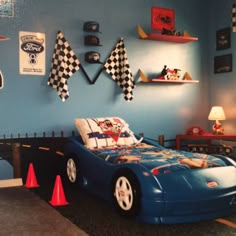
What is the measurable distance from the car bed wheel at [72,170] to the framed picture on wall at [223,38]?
9.36 ft

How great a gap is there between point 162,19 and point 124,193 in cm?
306

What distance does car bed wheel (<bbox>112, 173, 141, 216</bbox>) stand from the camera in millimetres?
2707

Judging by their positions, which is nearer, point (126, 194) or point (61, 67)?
point (126, 194)

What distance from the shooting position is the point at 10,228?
2627 mm

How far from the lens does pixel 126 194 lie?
2.82m

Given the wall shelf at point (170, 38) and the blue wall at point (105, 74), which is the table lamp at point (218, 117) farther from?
the wall shelf at point (170, 38)

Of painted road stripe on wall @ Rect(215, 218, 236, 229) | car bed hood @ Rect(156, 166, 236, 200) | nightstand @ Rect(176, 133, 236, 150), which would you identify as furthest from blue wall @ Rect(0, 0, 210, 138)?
painted road stripe on wall @ Rect(215, 218, 236, 229)

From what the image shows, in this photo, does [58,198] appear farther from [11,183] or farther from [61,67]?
[61,67]

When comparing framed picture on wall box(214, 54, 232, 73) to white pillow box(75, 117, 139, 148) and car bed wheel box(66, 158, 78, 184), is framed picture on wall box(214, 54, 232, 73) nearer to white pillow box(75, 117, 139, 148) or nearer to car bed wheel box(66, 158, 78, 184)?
white pillow box(75, 117, 139, 148)

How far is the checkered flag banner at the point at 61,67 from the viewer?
14.2 ft

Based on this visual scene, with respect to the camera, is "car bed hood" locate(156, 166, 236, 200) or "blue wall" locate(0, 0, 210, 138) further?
"blue wall" locate(0, 0, 210, 138)

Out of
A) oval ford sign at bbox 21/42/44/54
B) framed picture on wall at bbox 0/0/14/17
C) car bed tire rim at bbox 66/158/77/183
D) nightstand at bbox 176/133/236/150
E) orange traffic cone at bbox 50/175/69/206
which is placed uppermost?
framed picture on wall at bbox 0/0/14/17

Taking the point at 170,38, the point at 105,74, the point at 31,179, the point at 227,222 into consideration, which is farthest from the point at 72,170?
the point at 170,38

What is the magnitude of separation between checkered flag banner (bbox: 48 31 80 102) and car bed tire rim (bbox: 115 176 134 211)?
5.75 feet
